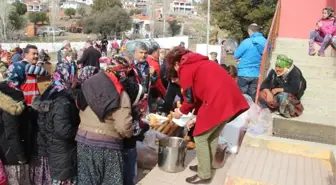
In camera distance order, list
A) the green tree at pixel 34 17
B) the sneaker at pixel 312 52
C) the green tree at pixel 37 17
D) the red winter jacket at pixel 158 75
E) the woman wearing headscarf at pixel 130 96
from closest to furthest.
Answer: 1. the woman wearing headscarf at pixel 130 96
2. the red winter jacket at pixel 158 75
3. the sneaker at pixel 312 52
4. the green tree at pixel 34 17
5. the green tree at pixel 37 17

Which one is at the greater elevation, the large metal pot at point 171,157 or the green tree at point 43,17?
the green tree at point 43,17

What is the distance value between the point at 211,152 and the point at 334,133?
6.29ft

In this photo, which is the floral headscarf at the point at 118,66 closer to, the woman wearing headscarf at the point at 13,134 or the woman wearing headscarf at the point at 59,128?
the woman wearing headscarf at the point at 59,128

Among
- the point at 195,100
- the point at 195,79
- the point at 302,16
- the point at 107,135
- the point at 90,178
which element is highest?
the point at 302,16

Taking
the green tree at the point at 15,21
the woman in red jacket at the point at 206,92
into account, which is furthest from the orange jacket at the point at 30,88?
the green tree at the point at 15,21

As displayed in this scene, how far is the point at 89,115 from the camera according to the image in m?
3.32

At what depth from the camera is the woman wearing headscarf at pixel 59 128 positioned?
3441 mm

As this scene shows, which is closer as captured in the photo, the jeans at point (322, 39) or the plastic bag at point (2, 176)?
the plastic bag at point (2, 176)

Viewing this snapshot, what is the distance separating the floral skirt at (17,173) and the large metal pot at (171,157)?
5.27 feet

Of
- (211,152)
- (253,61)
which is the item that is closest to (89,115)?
(211,152)

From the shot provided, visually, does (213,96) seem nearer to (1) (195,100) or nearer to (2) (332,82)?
(1) (195,100)

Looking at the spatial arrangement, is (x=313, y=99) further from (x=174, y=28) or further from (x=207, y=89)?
(x=174, y=28)

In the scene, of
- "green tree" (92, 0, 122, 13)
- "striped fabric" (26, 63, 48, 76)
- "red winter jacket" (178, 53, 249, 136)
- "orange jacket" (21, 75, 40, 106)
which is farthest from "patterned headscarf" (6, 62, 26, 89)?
"green tree" (92, 0, 122, 13)

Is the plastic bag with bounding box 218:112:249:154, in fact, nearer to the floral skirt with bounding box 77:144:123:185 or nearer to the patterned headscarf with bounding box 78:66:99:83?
the floral skirt with bounding box 77:144:123:185
